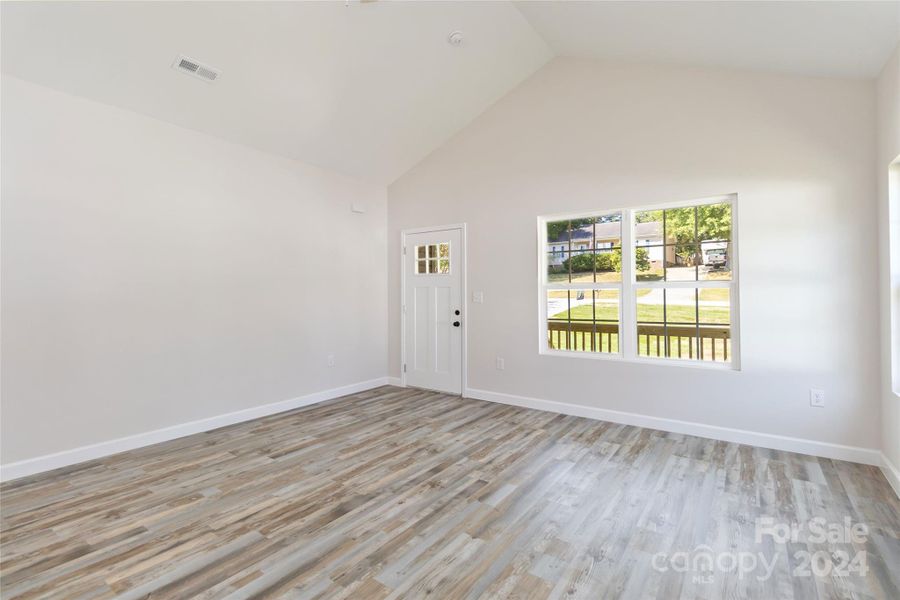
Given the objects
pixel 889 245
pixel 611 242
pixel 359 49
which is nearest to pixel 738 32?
pixel 889 245

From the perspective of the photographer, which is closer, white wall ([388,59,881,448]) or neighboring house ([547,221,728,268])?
white wall ([388,59,881,448])

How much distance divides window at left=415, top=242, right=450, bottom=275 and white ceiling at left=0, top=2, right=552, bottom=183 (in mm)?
1304

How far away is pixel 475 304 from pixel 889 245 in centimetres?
342

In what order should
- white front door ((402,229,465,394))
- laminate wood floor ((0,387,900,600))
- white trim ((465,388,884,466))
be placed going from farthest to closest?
1. white front door ((402,229,465,394))
2. white trim ((465,388,884,466))
3. laminate wood floor ((0,387,900,600))

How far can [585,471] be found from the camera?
2912 mm

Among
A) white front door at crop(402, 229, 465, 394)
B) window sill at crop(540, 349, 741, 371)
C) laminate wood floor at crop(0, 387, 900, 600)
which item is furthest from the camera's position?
white front door at crop(402, 229, 465, 394)

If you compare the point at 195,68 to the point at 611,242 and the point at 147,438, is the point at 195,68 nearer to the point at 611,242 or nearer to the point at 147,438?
the point at 147,438

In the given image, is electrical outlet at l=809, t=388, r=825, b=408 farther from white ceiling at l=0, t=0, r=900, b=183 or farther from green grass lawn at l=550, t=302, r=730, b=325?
white ceiling at l=0, t=0, r=900, b=183

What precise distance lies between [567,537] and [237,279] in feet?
11.8

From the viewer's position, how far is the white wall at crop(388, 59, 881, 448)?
9.87 ft

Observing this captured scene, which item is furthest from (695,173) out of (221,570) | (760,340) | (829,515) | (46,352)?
(46,352)

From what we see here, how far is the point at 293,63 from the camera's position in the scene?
3.44 m

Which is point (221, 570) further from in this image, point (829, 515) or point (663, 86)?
point (663, 86)

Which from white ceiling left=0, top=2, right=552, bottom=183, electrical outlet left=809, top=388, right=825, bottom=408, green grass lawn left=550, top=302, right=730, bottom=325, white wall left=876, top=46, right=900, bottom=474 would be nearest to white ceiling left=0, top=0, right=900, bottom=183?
white ceiling left=0, top=2, right=552, bottom=183
